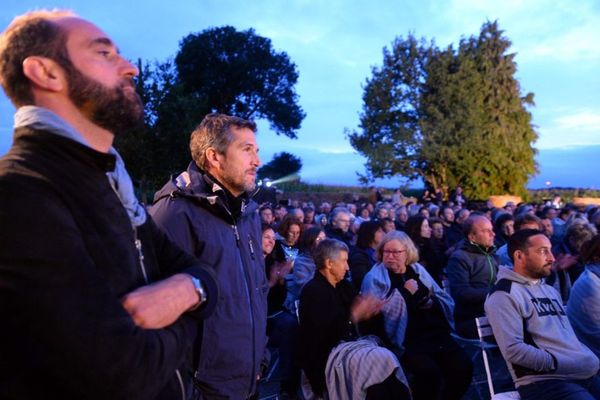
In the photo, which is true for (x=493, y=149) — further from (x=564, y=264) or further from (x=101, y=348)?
(x=101, y=348)

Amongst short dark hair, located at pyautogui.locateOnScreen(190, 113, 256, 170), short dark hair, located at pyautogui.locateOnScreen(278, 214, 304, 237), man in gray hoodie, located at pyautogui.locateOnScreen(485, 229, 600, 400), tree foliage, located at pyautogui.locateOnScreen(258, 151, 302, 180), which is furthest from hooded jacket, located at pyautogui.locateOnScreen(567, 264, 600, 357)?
tree foliage, located at pyautogui.locateOnScreen(258, 151, 302, 180)

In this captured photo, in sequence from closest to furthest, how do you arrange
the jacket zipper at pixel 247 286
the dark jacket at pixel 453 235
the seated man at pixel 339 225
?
the jacket zipper at pixel 247 286 < the seated man at pixel 339 225 < the dark jacket at pixel 453 235

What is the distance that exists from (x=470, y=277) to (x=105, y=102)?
5.27m

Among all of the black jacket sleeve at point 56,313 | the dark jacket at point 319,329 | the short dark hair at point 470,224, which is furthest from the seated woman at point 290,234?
the black jacket sleeve at point 56,313

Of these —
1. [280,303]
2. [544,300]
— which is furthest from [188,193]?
[280,303]

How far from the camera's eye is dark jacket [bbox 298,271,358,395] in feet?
13.5

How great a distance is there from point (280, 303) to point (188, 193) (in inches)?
146

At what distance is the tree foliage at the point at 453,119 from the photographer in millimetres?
32938

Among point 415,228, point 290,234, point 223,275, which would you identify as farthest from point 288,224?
point 223,275

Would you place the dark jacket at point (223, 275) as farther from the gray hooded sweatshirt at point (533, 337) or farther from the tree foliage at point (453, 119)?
the tree foliage at point (453, 119)

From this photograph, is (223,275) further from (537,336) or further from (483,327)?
(483,327)

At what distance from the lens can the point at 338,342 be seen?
4.11 metres

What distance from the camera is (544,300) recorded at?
12.9ft

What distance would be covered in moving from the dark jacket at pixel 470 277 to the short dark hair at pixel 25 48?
200 inches
